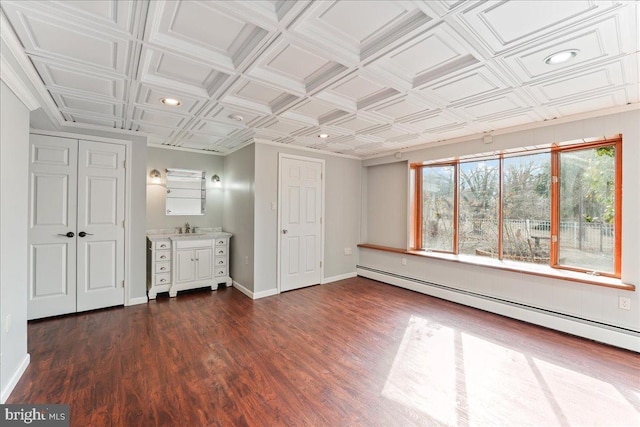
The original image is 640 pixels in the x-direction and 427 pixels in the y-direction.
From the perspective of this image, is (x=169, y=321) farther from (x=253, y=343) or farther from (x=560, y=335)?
(x=560, y=335)

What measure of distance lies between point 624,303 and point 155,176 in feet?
20.5

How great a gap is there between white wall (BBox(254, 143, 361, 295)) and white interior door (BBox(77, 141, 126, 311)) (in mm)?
1814

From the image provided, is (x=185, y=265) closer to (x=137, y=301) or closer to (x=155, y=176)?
(x=137, y=301)

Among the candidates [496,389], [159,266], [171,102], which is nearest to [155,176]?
[159,266]

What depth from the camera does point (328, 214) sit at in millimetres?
5191

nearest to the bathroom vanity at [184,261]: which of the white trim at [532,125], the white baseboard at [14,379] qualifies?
the white baseboard at [14,379]

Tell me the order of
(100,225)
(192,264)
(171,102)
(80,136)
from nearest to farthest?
(171,102), (80,136), (100,225), (192,264)

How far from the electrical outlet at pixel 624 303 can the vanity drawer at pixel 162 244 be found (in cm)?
557

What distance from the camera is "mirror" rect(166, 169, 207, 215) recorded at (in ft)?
15.8

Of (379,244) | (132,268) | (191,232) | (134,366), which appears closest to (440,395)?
(134,366)

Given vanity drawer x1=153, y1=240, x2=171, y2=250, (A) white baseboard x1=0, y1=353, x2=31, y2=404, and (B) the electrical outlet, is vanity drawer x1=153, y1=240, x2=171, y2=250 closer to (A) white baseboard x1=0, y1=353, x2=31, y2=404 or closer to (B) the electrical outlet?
(A) white baseboard x1=0, y1=353, x2=31, y2=404

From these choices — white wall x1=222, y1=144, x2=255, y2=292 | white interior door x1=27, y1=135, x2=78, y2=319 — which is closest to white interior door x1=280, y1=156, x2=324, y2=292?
white wall x1=222, y1=144, x2=255, y2=292

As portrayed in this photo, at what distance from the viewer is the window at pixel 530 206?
10.3 feet

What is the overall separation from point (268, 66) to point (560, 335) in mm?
4019
